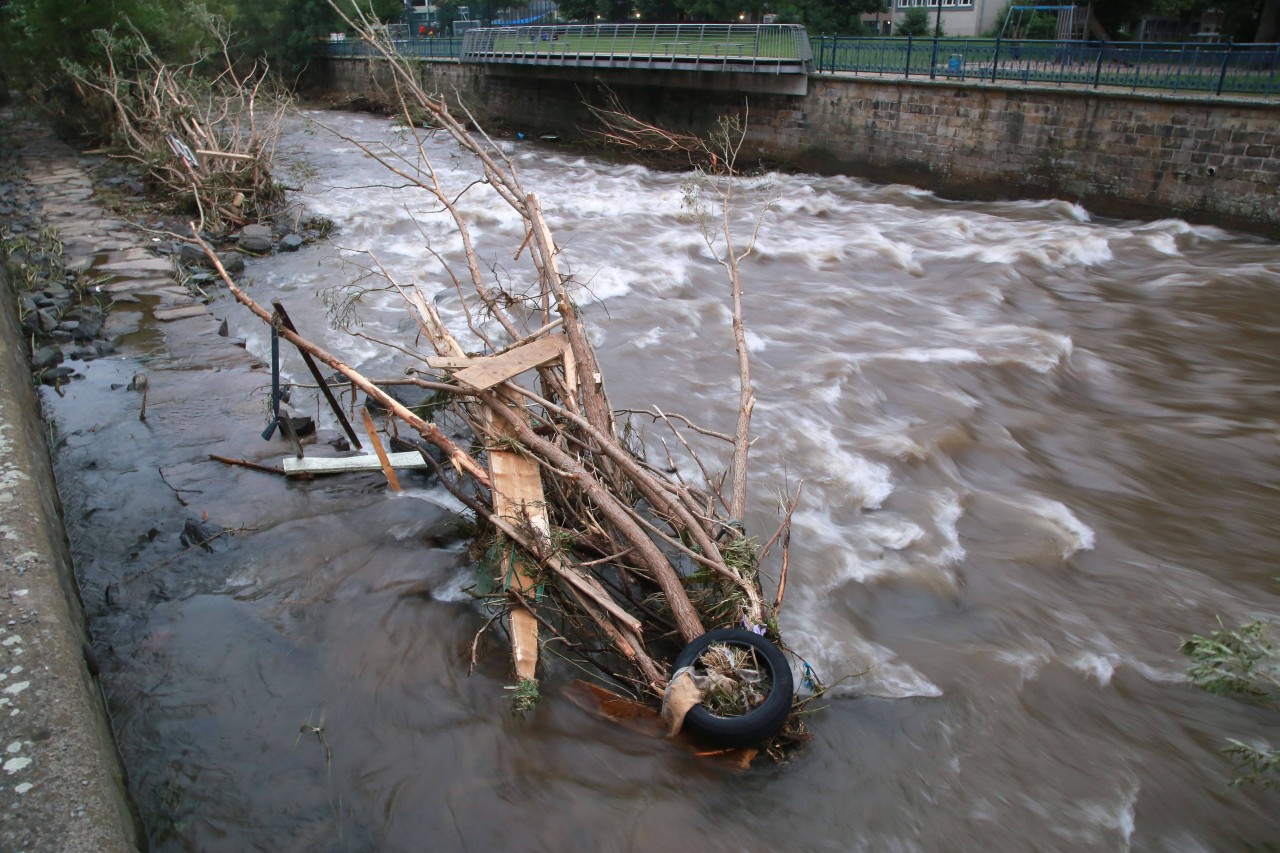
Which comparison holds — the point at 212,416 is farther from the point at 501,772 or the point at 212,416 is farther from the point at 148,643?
the point at 501,772

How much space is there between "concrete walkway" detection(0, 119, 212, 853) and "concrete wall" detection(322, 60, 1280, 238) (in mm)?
11026

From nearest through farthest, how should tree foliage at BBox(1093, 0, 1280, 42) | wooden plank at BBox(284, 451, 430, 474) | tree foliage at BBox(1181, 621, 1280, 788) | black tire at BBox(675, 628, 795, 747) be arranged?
tree foliage at BBox(1181, 621, 1280, 788)
black tire at BBox(675, 628, 795, 747)
wooden plank at BBox(284, 451, 430, 474)
tree foliage at BBox(1093, 0, 1280, 42)

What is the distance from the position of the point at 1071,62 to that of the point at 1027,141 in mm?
Answer: 1393

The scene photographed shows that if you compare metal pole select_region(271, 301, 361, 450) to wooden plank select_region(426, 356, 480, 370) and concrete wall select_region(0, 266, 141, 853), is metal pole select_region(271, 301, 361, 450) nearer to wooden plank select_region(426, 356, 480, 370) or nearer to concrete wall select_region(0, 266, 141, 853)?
wooden plank select_region(426, 356, 480, 370)

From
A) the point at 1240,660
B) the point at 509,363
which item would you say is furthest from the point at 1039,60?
the point at 1240,660

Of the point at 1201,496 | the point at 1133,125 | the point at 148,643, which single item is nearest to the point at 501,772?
the point at 148,643

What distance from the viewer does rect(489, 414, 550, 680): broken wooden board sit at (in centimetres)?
425

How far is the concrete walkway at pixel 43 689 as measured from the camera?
2590mm

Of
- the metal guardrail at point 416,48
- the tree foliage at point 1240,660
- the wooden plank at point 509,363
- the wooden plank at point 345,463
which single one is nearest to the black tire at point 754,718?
the tree foliage at point 1240,660

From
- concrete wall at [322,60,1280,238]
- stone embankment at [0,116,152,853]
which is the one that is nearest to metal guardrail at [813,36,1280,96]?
concrete wall at [322,60,1280,238]

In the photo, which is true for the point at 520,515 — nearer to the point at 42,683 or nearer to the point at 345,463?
the point at 42,683

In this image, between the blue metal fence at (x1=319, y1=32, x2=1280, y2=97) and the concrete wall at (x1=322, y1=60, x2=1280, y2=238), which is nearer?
the concrete wall at (x1=322, y1=60, x2=1280, y2=238)

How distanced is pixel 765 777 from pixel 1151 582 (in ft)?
10.3

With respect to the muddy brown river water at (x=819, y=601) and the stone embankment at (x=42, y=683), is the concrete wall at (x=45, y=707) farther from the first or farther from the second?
the muddy brown river water at (x=819, y=601)
